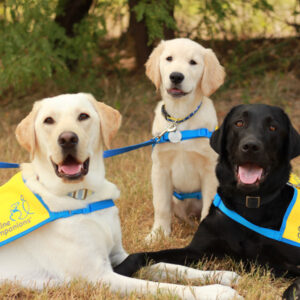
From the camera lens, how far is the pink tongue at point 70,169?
298 centimetres

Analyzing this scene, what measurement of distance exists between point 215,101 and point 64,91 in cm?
249

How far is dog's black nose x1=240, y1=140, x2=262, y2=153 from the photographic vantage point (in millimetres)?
3113

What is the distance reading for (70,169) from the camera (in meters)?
3.00

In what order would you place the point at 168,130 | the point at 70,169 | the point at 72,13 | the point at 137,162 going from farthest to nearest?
the point at 72,13, the point at 137,162, the point at 168,130, the point at 70,169

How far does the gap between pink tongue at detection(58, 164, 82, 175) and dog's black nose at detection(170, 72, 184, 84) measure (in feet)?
4.45

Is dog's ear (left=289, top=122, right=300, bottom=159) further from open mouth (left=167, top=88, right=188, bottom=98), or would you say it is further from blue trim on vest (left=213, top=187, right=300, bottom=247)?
open mouth (left=167, top=88, right=188, bottom=98)

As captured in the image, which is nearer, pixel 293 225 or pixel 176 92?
pixel 293 225

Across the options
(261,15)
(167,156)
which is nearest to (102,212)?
(167,156)

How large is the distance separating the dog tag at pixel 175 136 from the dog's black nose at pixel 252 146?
38.6 inches

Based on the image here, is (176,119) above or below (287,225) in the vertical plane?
above

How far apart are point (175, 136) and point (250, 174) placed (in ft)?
3.13

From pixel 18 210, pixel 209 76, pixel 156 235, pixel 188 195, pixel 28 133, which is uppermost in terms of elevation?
pixel 209 76

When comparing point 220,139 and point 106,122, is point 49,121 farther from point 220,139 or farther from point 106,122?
point 220,139

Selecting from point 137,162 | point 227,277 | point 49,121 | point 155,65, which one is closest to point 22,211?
point 49,121
